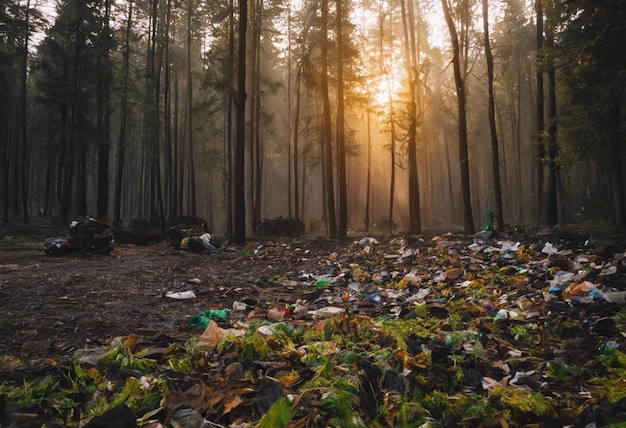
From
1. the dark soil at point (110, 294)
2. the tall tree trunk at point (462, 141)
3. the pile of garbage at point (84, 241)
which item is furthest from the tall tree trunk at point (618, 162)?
the pile of garbage at point (84, 241)

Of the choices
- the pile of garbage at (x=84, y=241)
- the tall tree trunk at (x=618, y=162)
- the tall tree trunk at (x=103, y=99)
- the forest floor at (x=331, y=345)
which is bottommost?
the forest floor at (x=331, y=345)

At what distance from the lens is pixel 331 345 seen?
10.4 feet

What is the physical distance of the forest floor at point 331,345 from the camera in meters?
2.23

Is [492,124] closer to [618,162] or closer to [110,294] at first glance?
[618,162]

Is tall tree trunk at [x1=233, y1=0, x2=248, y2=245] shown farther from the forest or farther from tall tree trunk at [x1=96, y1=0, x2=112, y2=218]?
tall tree trunk at [x1=96, y1=0, x2=112, y2=218]

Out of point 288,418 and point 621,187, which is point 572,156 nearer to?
point 621,187

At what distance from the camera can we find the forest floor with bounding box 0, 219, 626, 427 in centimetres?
223

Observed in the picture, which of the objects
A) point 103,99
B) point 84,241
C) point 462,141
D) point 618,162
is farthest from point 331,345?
point 103,99

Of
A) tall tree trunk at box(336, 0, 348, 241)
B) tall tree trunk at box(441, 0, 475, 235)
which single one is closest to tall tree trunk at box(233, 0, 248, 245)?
tall tree trunk at box(336, 0, 348, 241)

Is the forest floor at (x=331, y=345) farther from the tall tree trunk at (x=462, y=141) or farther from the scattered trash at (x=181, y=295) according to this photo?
the tall tree trunk at (x=462, y=141)

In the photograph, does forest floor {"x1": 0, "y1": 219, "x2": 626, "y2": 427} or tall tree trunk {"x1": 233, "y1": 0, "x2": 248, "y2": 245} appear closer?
forest floor {"x1": 0, "y1": 219, "x2": 626, "y2": 427}

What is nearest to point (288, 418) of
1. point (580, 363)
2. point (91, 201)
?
point (580, 363)

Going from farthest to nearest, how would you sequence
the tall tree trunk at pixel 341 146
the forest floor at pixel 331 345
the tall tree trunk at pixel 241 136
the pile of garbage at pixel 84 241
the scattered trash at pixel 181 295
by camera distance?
the tall tree trunk at pixel 341 146
the tall tree trunk at pixel 241 136
the pile of garbage at pixel 84 241
the scattered trash at pixel 181 295
the forest floor at pixel 331 345

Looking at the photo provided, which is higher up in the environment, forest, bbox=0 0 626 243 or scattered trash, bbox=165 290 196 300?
forest, bbox=0 0 626 243
